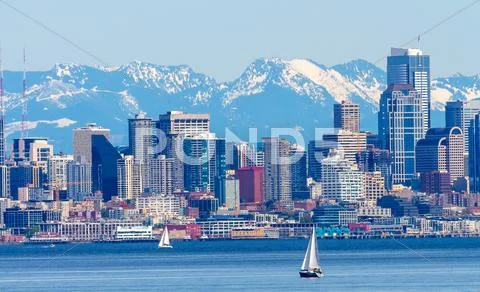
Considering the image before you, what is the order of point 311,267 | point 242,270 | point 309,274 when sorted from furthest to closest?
point 242,270, point 311,267, point 309,274

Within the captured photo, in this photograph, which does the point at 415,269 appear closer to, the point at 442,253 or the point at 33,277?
the point at 33,277

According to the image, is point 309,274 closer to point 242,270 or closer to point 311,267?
point 311,267

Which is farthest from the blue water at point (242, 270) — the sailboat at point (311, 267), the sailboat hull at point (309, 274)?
the sailboat at point (311, 267)

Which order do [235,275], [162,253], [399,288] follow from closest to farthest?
[399,288]
[235,275]
[162,253]

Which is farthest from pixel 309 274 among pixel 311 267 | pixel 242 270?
pixel 242 270

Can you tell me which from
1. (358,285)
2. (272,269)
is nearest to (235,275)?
(272,269)

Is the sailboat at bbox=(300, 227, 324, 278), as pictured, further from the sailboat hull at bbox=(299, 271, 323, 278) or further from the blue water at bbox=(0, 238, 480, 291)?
the blue water at bbox=(0, 238, 480, 291)

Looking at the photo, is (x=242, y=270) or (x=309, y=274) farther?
(x=242, y=270)

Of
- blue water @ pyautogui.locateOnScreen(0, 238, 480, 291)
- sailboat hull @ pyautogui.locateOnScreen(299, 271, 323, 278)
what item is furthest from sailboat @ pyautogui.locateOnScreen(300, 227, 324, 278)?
blue water @ pyautogui.locateOnScreen(0, 238, 480, 291)

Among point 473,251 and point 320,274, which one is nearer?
point 320,274
